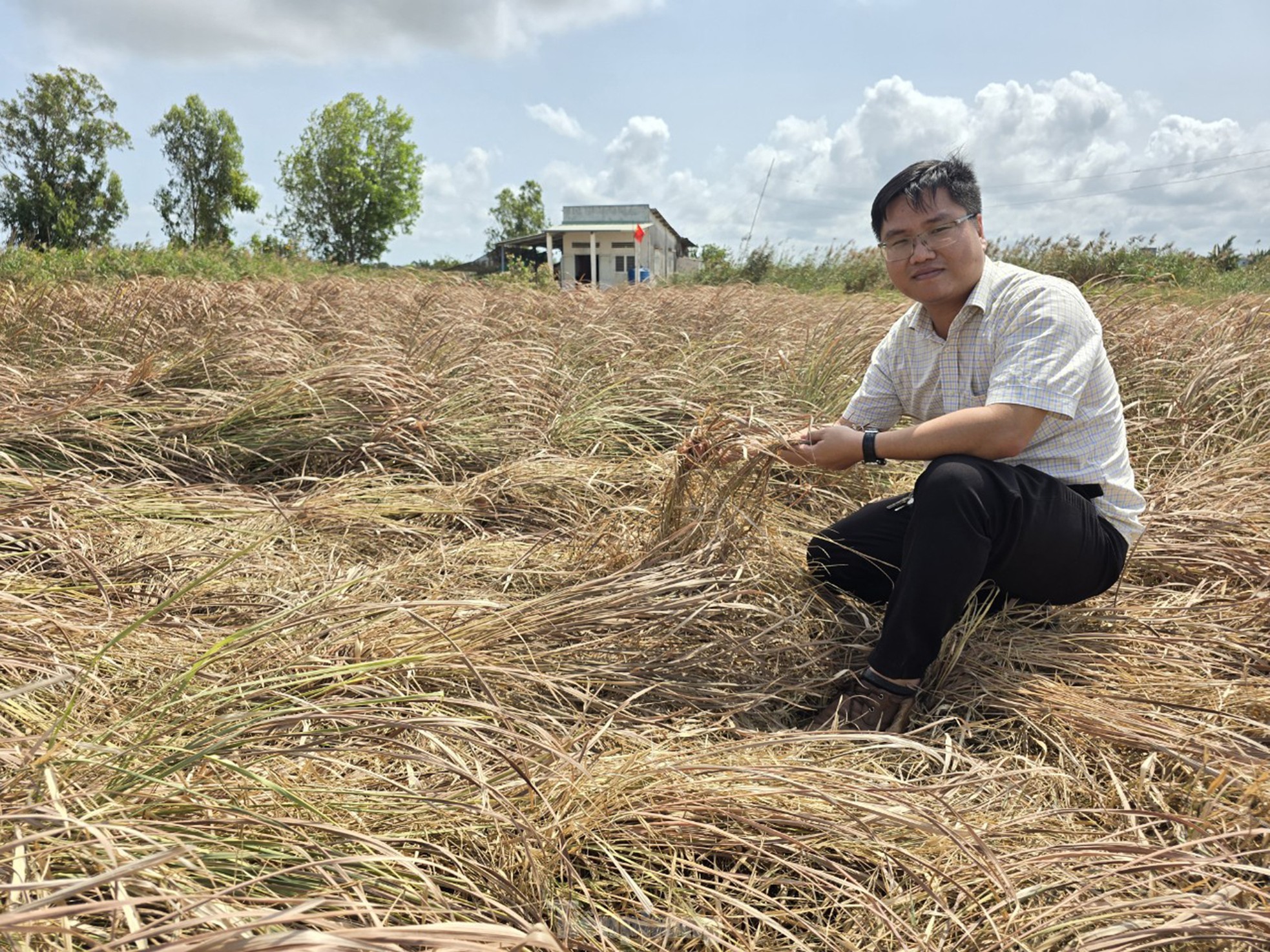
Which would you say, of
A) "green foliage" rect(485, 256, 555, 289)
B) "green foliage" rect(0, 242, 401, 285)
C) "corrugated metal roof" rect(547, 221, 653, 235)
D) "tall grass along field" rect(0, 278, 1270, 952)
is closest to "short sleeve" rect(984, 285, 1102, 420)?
"tall grass along field" rect(0, 278, 1270, 952)

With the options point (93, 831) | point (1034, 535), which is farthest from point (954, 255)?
point (93, 831)

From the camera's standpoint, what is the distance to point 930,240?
1.72m

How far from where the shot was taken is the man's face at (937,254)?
1.70 metres

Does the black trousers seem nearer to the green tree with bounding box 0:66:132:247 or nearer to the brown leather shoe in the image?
the brown leather shoe

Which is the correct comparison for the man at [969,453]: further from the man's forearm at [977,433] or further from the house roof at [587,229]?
the house roof at [587,229]

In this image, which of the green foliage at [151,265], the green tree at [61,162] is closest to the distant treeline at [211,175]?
the green tree at [61,162]

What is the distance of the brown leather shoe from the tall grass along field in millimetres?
66

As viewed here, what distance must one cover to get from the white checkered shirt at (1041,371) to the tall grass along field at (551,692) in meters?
0.34

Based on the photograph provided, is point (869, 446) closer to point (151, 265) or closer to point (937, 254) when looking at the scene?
point (937, 254)

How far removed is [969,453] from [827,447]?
271 mm

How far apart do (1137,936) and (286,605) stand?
59.6 inches

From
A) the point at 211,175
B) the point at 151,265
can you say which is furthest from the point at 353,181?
the point at 151,265

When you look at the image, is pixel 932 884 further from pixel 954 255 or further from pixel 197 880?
pixel 954 255

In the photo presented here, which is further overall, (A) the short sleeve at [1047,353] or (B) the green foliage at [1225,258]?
(B) the green foliage at [1225,258]
